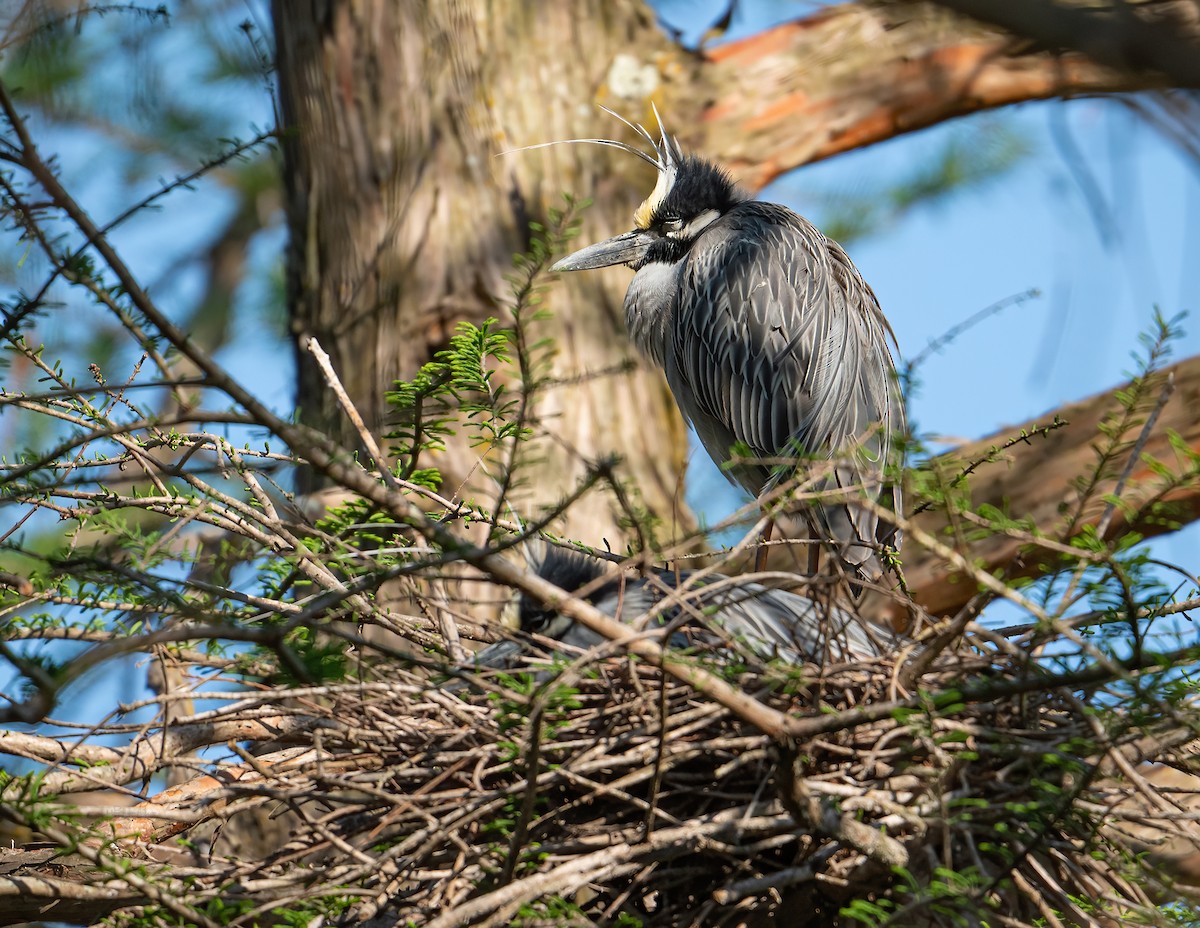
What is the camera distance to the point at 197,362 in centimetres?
154

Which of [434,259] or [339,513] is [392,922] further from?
[434,259]

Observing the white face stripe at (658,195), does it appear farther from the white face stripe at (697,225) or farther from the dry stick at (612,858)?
the dry stick at (612,858)

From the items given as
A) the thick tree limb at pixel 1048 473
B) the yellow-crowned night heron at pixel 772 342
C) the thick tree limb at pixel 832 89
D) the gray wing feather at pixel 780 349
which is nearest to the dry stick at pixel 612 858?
the yellow-crowned night heron at pixel 772 342

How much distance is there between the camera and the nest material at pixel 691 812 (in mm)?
2023

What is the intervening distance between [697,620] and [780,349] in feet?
5.79

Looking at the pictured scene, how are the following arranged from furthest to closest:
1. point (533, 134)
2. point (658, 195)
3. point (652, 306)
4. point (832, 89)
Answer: point (832, 89) → point (533, 134) → point (658, 195) → point (652, 306)

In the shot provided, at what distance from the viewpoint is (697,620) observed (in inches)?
93.2

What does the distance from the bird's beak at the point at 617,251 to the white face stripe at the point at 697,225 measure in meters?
0.10

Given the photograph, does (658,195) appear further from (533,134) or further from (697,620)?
(697,620)

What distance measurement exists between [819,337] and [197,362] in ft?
9.03

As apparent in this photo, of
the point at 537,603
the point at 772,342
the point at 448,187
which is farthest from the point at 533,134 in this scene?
the point at 537,603

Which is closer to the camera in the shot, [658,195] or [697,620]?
[697,620]

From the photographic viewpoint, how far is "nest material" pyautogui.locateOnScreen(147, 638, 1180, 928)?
2.02 metres

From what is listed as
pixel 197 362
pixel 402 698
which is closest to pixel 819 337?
pixel 402 698
